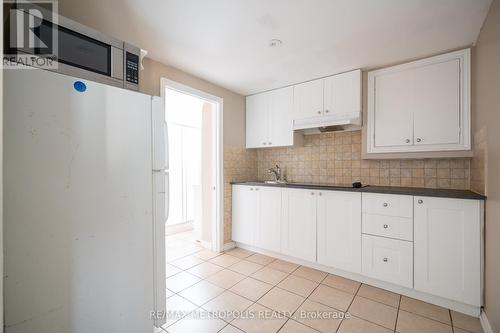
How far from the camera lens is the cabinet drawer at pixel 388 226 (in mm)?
1988

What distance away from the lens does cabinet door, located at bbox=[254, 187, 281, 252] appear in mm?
2805

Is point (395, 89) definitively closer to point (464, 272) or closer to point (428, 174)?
point (428, 174)

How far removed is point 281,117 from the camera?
10.1 feet

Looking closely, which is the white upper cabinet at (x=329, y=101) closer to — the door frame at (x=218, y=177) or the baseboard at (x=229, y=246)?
the door frame at (x=218, y=177)

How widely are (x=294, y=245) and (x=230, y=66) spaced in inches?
85.6

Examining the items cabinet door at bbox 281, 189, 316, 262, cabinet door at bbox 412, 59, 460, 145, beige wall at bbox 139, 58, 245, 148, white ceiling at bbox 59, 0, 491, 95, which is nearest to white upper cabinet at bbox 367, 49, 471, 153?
cabinet door at bbox 412, 59, 460, 145

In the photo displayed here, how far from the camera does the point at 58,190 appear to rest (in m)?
1.02

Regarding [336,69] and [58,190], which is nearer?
[58,190]

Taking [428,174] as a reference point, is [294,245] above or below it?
below

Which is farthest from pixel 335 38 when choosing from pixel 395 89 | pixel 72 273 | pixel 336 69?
pixel 72 273

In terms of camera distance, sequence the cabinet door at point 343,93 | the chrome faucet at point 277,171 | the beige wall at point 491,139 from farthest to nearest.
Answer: the chrome faucet at point 277,171
the cabinet door at point 343,93
the beige wall at point 491,139

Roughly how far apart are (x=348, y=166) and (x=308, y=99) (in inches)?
38.6

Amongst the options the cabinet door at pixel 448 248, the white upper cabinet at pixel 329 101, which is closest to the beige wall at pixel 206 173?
the white upper cabinet at pixel 329 101

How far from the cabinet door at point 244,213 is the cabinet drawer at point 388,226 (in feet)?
4.35
